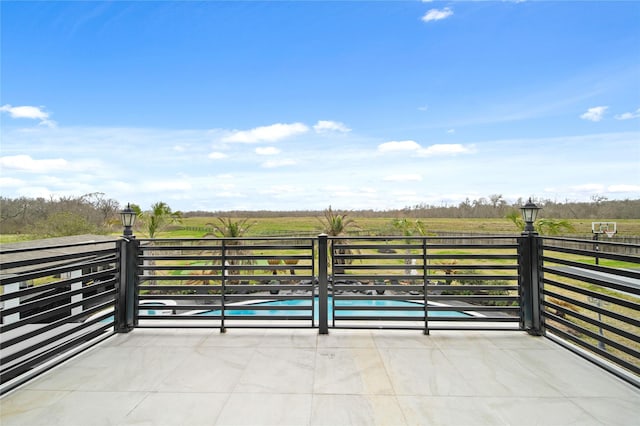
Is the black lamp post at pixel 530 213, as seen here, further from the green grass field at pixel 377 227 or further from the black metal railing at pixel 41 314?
the green grass field at pixel 377 227

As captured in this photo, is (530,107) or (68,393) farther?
(530,107)

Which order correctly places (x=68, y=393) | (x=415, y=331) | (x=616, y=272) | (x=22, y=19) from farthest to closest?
(x=22, y=19) → (x=415, y=331) → (x=616, y=272) → (x=68, y=393)

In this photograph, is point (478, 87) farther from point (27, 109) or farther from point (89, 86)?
point (27, 109)

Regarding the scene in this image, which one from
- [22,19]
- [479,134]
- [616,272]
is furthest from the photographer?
[479,134]

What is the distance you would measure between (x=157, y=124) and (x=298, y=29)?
607 centimetres

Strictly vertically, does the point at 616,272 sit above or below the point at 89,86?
below

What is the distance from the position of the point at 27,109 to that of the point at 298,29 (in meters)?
10.1

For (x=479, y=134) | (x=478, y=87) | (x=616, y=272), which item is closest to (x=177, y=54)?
(x=478, y=87)

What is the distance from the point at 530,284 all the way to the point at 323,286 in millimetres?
2201

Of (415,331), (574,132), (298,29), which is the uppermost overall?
(298,29)

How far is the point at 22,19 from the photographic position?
21.4 ft

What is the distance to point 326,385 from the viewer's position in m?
Answer: 2.18

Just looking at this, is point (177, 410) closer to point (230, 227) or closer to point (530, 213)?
point (530, 213)

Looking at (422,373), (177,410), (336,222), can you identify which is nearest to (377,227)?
(336,222)
